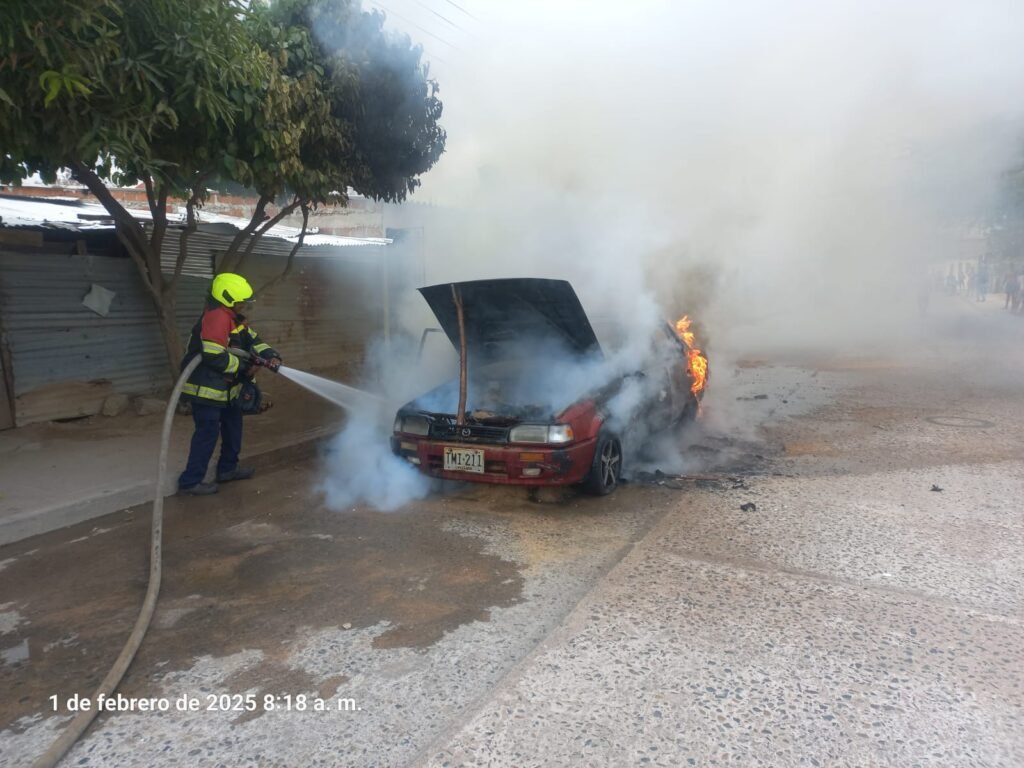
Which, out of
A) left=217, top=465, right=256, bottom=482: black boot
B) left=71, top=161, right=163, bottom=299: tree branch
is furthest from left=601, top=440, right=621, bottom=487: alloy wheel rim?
left=71, top=161, right=163, bottom=299: tree branch

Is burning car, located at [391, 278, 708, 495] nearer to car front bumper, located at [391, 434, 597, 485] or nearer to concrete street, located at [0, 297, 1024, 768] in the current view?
car front bumper, located at [391, 434, 597, 485]

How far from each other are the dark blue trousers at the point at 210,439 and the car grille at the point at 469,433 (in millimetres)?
1646

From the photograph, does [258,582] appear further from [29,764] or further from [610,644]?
[610,644]

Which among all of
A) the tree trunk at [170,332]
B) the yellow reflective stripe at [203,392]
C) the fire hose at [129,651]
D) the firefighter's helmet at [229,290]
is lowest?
the fire hose at [129,651]

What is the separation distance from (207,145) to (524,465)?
389 centimetres

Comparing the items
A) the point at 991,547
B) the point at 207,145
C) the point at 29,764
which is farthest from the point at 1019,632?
the point at 207,145

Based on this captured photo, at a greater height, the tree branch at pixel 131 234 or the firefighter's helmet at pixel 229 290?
the tree branch at pixel 131 234

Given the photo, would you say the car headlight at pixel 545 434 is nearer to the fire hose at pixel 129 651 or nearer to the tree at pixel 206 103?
the fire hose at pixel 129 651

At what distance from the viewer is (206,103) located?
4.89 meters

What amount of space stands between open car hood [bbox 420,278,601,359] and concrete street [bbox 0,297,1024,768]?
49.2 inches

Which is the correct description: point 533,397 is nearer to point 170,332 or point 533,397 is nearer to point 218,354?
point 218,354

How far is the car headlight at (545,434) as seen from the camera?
4422mm

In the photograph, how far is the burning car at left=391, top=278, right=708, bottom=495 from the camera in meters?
4.48

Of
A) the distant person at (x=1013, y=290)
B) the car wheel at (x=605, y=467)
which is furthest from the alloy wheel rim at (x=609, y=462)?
the distant person at (x=1013, y=290)
